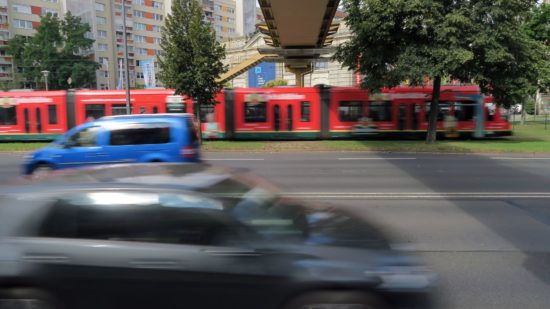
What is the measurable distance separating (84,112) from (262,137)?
978 cm

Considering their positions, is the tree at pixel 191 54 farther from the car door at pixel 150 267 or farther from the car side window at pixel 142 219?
the car door at pixel 150 267

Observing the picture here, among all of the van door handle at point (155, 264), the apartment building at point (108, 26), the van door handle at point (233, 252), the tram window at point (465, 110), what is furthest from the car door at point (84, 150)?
the apartment building at point (108, 26)

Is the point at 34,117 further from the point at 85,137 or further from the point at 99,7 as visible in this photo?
the point at 99,7

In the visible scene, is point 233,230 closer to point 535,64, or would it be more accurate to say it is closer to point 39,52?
point 535,64

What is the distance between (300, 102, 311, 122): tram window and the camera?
24094 mm

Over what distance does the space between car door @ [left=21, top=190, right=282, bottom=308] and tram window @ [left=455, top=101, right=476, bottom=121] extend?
23.1 meters

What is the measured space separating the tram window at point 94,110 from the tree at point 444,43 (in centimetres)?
1378

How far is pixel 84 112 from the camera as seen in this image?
24062 millimetres

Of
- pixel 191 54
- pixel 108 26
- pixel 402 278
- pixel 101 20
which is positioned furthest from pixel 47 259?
pixel 108 26

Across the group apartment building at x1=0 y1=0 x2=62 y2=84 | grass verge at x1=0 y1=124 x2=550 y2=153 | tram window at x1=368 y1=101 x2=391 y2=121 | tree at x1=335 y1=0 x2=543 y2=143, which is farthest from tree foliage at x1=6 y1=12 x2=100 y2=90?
tree at x1=335 y1=0 x2=543 y2=143

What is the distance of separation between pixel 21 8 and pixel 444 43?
71.3 meters

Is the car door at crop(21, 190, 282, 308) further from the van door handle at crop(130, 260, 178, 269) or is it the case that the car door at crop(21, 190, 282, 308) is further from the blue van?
the blue van

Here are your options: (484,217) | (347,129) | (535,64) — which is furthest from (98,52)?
(484,217)

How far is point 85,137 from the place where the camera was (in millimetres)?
10312
